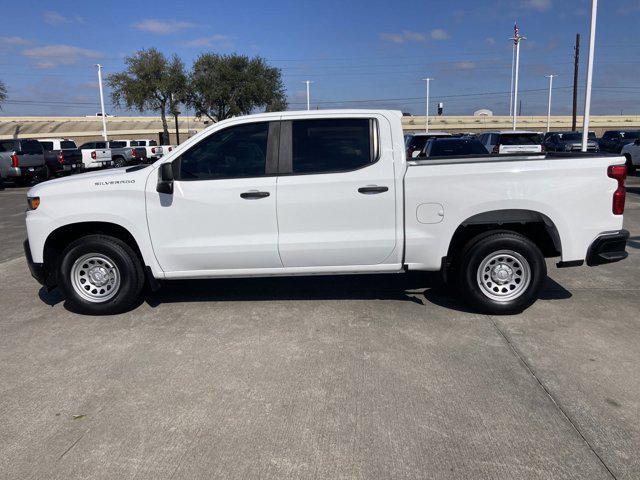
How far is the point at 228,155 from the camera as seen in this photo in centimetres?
541

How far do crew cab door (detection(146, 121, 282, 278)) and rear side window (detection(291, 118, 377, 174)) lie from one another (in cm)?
25

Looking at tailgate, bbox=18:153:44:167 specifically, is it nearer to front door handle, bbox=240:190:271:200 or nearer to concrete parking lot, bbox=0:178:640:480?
concrete parking lot, bbox=0:178:640:480

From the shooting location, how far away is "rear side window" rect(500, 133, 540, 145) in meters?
17.8

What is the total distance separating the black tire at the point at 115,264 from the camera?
555cm

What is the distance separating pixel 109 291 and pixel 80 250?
1.67 feet

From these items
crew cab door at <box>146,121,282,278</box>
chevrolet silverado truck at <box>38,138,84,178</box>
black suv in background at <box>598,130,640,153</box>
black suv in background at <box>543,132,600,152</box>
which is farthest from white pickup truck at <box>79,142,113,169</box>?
black suv in background at <box>598,130,640,153</box>

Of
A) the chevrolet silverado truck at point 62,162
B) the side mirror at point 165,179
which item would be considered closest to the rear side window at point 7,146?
the chevrolet silverado truck at point 62,162

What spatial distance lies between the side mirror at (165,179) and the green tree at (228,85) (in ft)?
141

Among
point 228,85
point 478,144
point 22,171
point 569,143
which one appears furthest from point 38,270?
point 228,85

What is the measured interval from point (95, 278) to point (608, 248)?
5.16 meters

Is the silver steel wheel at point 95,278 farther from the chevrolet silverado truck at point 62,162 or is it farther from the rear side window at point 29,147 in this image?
the chevrolet silverado truck at point 62,162

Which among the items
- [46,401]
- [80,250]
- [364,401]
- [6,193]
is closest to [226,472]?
[364,401]

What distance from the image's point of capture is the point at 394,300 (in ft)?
19.8

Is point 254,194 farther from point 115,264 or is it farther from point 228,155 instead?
point 115,264
